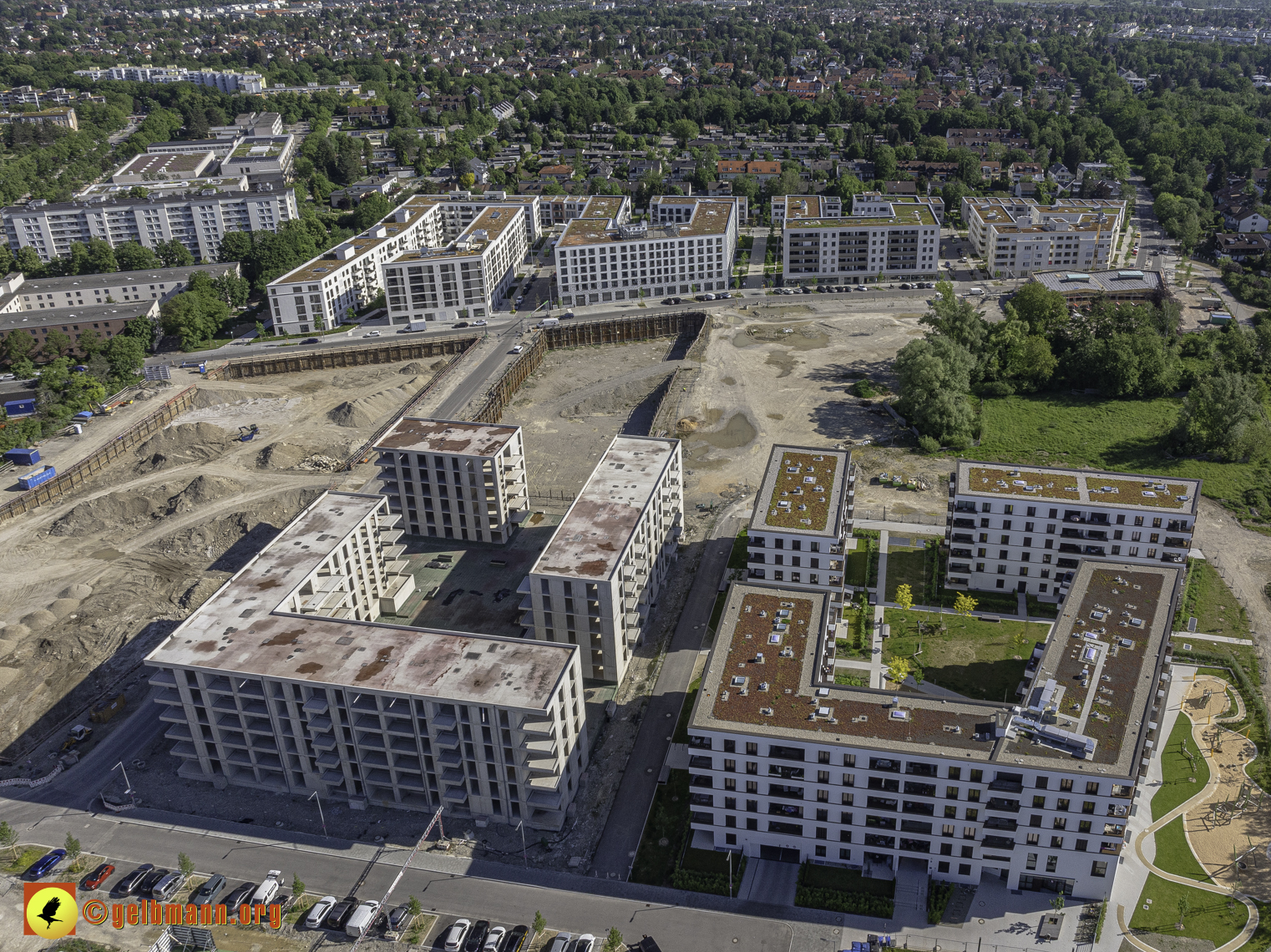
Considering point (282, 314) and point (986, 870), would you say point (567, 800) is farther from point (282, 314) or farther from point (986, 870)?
point (282, 314)

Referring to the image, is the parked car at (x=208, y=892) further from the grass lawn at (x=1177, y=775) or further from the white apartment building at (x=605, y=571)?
the grass lawn at (x=1177, y=775)

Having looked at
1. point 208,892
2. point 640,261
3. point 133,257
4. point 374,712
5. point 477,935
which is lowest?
point 477,935

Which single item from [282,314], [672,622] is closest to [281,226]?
[282,314]

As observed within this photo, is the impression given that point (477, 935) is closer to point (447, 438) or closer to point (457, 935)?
point (457, 935)

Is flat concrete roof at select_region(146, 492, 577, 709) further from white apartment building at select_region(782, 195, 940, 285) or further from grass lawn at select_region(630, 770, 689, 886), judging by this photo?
white apartment building at select_region(782, 195, 940, 285)

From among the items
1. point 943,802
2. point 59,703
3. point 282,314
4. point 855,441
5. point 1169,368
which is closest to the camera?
point 943,802

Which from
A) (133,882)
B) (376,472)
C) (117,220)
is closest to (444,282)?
(376,472)
